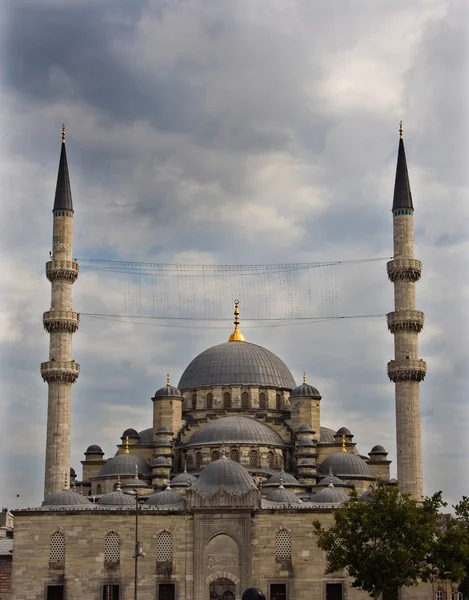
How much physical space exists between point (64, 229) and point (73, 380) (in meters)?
7.97

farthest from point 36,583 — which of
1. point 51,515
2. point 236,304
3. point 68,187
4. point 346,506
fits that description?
point 236,304

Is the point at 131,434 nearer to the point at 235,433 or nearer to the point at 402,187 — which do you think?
the point at 235,433

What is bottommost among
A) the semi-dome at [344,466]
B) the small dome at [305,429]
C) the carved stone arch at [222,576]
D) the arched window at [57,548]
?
the carved stone arch at [222,576]

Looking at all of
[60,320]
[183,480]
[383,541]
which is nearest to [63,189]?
[60,320]

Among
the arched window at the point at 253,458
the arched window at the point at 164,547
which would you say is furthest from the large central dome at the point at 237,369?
the arched window at the point at 164,547

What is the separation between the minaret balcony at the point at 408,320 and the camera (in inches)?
2274

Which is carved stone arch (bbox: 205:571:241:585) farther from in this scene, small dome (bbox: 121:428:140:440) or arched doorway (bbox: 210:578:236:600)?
small dome (bbox: 121:428:140:440)

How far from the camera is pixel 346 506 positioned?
42.2 m

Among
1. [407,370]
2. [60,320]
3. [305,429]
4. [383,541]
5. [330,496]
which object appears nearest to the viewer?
[383,541]

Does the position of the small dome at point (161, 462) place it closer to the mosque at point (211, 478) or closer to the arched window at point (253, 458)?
the mosque at point (211, 478)

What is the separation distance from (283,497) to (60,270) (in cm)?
1683

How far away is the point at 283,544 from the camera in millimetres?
51062

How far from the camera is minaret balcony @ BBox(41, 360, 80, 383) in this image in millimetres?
58438

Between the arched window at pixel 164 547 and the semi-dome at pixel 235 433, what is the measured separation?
10328 millimetres
